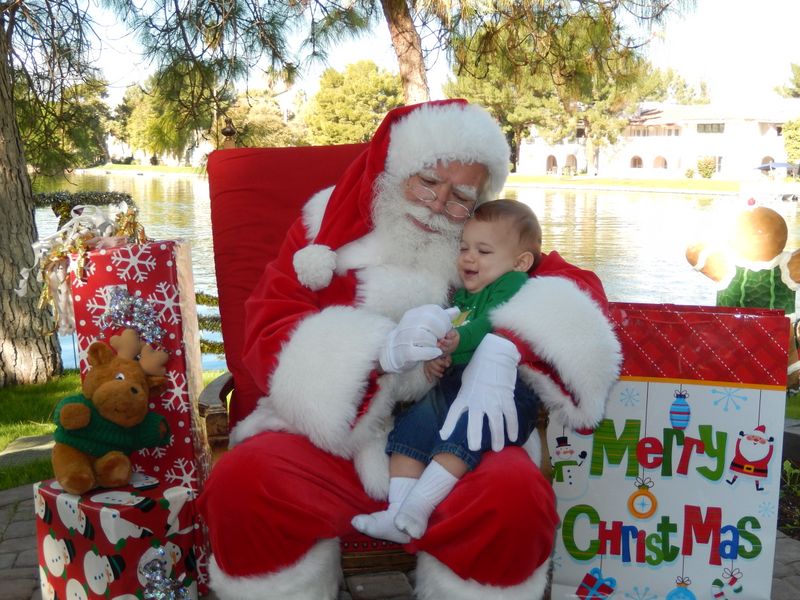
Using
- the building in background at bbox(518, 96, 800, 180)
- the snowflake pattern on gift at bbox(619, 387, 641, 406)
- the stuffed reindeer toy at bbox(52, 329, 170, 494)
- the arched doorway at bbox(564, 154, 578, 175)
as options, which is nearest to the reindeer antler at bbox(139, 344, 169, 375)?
the stuffed reindeer toy at bbox(52, 329, 170, 494)

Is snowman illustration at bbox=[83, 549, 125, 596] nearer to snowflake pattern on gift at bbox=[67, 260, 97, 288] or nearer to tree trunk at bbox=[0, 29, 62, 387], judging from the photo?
snowflake pattern on gift at bbox=[67, 260, 97, 288]

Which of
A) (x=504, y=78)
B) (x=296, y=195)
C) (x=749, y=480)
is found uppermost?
(x=504, y=78)

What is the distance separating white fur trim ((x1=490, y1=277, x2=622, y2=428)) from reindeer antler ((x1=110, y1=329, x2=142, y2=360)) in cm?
99

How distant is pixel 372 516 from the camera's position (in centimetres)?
169

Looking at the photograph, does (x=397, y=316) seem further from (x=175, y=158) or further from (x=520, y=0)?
(x=175, y=158)

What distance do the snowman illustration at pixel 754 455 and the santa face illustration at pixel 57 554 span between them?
5.91 ft

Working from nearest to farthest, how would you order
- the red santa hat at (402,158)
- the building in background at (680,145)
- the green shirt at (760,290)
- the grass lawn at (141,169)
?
the red santa hat at (402,158)
the green shirt at (760,290)
the grass lawn at (141,169)
the building in background at (680,145)

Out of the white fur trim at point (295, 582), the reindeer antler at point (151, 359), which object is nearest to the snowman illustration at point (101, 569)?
the white fur trim at point (295, 582)

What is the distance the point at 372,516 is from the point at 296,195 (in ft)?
4.09

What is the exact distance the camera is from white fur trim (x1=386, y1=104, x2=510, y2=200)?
6.59 ft

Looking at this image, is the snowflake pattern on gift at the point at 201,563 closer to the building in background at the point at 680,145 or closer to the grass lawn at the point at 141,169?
the grass lawn at the point at 141,169

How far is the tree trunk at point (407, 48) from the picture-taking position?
4.82 m

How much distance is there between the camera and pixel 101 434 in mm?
1987

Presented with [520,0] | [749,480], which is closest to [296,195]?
[749,480]
